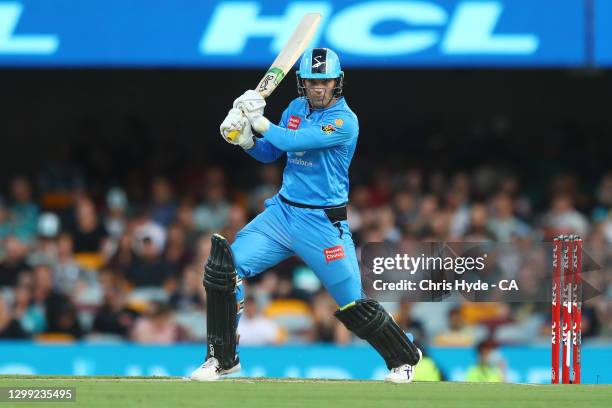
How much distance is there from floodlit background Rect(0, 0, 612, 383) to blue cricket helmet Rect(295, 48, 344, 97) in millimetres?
2552

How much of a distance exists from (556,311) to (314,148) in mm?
1791

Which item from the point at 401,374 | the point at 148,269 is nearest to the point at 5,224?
the point at 148,269

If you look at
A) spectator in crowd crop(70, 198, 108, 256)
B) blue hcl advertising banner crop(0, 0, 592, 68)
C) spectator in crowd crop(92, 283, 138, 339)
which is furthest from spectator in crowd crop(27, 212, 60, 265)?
blue hcl advertising banner crop(0, 0, 592, 68)

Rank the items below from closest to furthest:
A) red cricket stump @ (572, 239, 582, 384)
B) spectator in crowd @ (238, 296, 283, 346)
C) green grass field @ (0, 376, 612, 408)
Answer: green grass field @ (0, 376, 612, 408)
red cricket stump @ (572, 239, 582, 384)
spectator in crowd @ (238, 296, 283, 346)

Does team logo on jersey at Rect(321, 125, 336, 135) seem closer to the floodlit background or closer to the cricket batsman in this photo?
the cricket batsman

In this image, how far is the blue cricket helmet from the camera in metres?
6.74

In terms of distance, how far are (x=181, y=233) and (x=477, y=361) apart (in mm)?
3051

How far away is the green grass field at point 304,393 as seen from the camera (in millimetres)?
6023

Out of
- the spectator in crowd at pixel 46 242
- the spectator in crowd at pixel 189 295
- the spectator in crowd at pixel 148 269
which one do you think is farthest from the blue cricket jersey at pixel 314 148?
the spectator in crowd at pixel 46 242

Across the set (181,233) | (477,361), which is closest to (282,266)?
(181,233)

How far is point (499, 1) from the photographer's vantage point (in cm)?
1127

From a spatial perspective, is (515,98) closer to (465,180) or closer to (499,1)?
(465,180)

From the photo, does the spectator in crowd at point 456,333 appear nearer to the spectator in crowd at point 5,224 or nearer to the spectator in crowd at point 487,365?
the spectator in crowd at point 487,365

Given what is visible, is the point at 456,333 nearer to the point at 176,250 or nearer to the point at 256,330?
the point at 256,330
